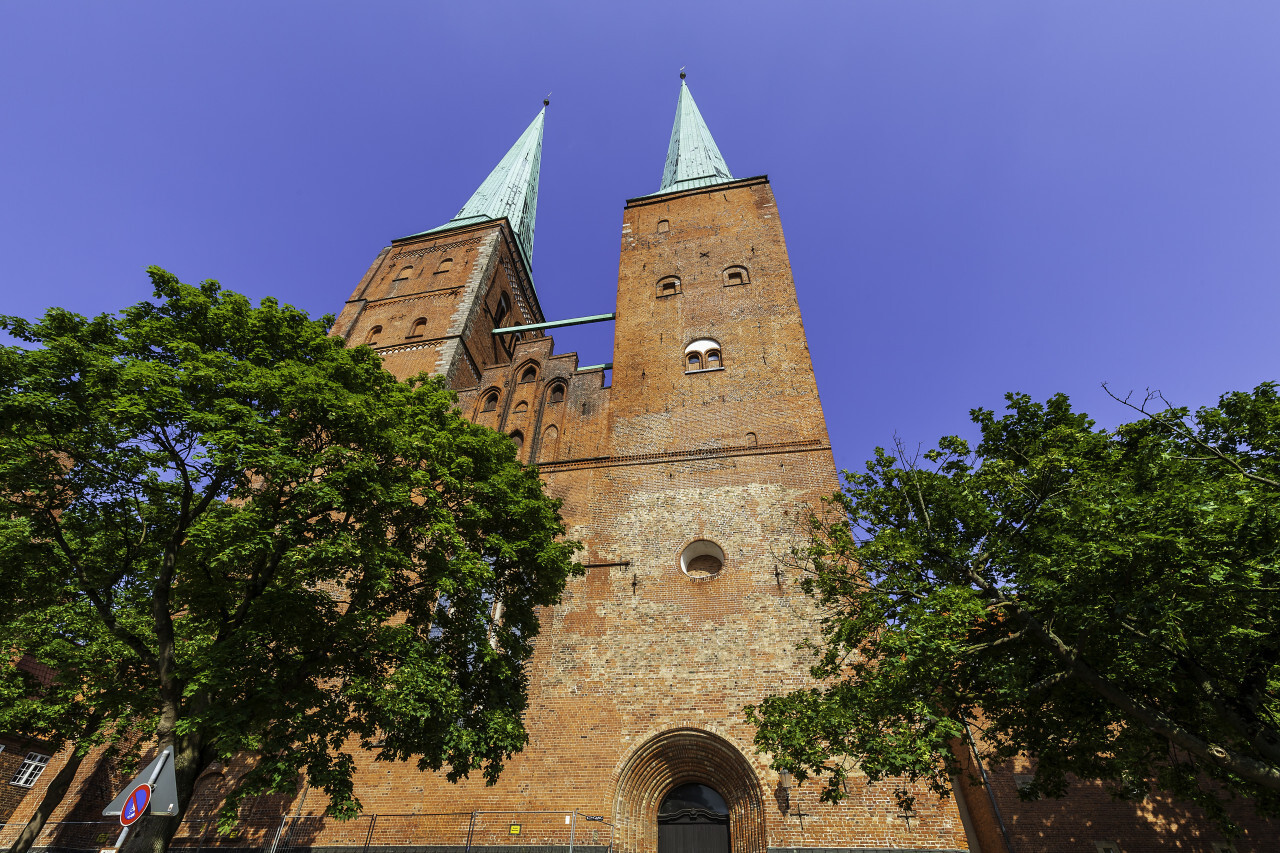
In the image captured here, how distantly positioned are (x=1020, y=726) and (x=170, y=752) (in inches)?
436

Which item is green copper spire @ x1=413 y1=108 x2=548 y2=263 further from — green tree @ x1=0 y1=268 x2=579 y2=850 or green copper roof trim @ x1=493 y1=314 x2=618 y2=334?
green tree @ x1=0 y1=268 x2=579 y2=850

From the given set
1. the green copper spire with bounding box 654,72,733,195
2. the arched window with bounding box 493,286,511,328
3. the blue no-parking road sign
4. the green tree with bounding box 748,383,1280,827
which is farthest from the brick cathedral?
the blue no-parking road sign

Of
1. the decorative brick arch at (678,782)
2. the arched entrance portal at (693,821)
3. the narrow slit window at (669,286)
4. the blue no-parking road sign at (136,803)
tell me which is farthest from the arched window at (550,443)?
the blue no-parking road sign at (136,803)

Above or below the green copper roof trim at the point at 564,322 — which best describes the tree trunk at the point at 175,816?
below

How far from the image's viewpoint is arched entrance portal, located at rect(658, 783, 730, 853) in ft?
39.2

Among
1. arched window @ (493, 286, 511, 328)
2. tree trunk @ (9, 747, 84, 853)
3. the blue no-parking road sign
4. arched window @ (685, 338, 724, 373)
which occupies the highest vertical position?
arched window @ (493, 286, 511, 328)

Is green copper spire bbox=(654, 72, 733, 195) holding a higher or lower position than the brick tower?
higher

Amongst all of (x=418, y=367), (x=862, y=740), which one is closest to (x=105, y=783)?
(x=418, y=367)

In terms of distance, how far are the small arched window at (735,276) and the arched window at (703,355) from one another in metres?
2.96

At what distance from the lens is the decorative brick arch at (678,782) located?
37.7 ft

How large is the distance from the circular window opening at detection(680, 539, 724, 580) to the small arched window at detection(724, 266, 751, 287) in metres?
9.77

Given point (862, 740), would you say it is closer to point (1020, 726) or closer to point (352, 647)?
point (1020, 726)

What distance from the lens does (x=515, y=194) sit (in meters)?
36.8

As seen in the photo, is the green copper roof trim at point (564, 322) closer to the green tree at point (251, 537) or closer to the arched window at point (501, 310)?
the arched window at point (501, 310)
